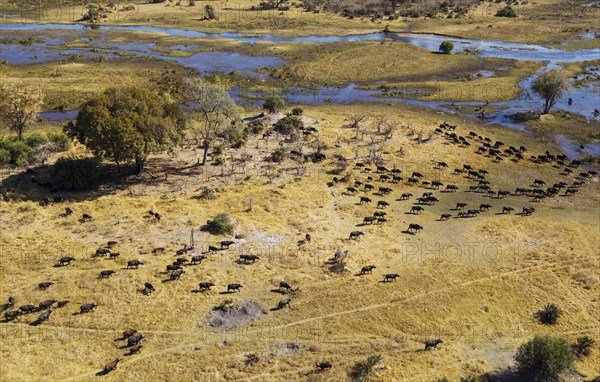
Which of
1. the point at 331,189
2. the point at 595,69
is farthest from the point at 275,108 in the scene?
the point at 595,69

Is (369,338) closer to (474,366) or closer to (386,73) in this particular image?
(474,366)

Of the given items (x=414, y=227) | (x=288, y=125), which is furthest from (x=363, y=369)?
(x=288, y=125)

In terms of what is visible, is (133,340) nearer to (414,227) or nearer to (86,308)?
(86,308)

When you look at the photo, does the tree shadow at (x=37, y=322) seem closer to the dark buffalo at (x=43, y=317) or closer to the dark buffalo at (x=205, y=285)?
the dark buffalo at (x=43, y=317)

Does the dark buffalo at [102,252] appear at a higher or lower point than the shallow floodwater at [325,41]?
lower

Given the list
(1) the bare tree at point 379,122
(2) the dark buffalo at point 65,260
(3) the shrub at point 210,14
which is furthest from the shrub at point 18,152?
(3) the shrub at point 210,14

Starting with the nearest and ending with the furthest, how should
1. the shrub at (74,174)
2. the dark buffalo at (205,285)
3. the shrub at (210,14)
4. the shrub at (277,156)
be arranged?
the dark buffalo at (205,285), the shrub at (74,174), the shrub at (277,156), the shrub at (210,14)

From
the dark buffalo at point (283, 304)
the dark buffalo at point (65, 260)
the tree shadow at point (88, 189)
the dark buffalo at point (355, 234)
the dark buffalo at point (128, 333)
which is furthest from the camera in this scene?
the tree shadow at point (88, 189)

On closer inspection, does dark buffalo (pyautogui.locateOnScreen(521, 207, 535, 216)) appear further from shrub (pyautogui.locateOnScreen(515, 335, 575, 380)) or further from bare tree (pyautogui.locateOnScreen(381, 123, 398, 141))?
bare tree (pyautogui.locateOnScreen(381, 123, 398, 141))
